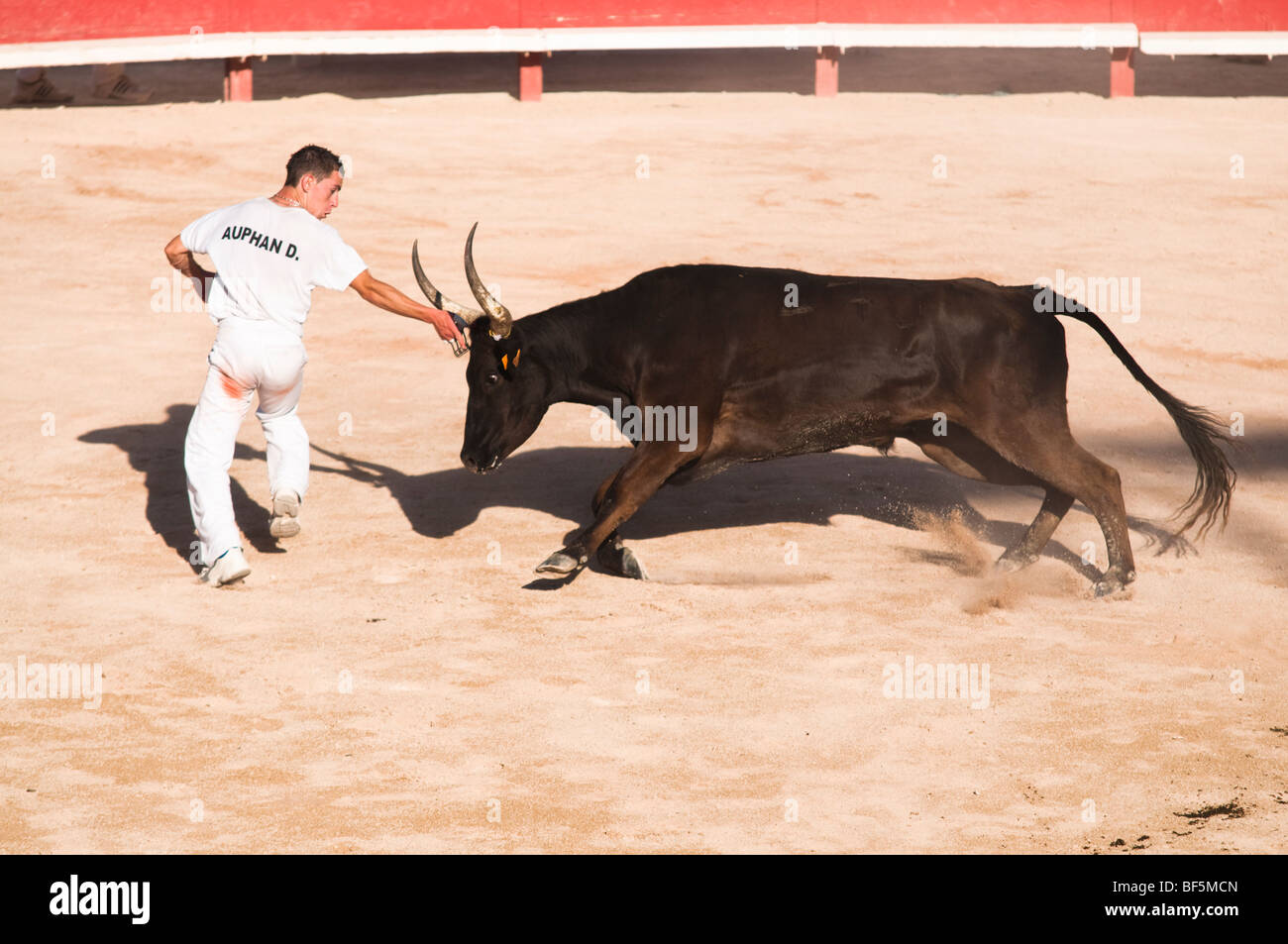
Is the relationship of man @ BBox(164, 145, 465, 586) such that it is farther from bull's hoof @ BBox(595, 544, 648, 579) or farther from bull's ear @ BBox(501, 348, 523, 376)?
bull's hoof @ BBox(595, 544, 648, 579)

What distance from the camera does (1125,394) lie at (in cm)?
934

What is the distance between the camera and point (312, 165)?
20.1 ft

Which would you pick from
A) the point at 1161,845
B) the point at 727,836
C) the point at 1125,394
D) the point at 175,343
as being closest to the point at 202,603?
the point at 727,836

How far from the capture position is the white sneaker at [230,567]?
6148 mm

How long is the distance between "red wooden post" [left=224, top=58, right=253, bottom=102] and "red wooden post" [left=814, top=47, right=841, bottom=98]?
16.3 feet

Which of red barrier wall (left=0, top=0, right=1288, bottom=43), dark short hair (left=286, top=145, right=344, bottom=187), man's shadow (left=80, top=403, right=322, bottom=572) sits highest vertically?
red barrier wall (left=0, top=0, right=1288, bottom=43)

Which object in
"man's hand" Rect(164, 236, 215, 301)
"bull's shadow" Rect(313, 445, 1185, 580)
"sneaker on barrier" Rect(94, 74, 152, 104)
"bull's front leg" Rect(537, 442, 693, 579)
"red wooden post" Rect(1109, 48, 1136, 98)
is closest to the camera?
"bull's front leg" Rect(537, 442, 693, 579)

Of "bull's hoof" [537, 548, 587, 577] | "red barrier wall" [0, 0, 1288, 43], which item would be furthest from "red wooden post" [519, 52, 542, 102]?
"bull's hoof" [537, 548, 587, 577]

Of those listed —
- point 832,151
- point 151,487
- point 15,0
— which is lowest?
point 151,487

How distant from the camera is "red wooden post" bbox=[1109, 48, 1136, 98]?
14.9m

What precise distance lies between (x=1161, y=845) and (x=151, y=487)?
4958 mm

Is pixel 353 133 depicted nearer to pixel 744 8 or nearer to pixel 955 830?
pixel 744 8

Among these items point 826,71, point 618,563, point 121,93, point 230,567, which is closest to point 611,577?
point 618,563

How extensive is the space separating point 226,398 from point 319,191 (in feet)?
2.72
